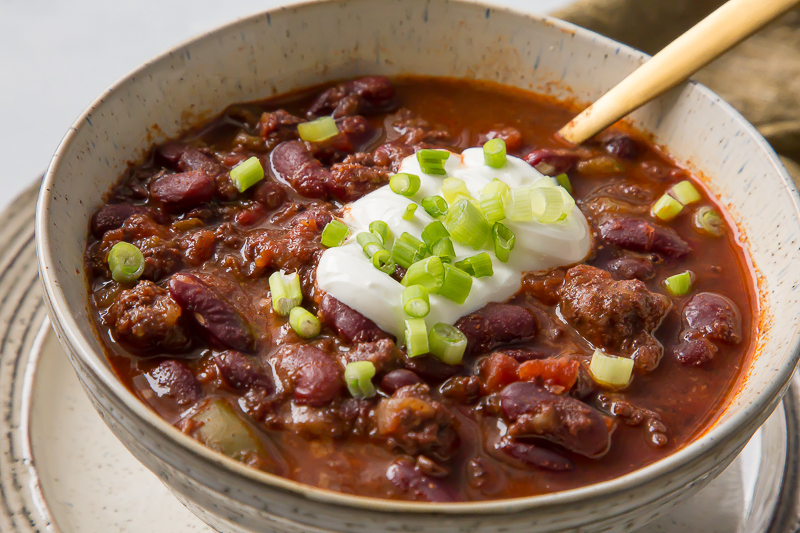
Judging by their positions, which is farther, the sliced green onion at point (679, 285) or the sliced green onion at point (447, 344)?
the sliced green onion at point (679, 285)

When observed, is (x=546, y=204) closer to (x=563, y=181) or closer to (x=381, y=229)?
(x=563, y=181)

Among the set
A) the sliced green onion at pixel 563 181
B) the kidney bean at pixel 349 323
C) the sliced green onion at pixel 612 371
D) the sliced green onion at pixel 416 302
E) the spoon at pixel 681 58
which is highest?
the spoon at pixel 681 58

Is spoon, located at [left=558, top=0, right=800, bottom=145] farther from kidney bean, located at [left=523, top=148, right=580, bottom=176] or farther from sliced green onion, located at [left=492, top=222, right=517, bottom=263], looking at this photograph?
sliced green onion, located at [left=492, top=222, right=517, bottom=263]

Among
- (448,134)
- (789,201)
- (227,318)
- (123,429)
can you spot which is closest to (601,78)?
(448,134)

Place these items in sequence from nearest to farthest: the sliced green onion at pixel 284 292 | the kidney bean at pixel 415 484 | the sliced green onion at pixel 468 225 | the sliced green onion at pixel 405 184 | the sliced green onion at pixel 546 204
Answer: the kidney bean at pixel 415 484
the sliced green onion at pixel 284 292
the sliced green onion at pixel 468 225
the sliced green onion at pixel 546 204
the sliced green onion at pixel 405 184

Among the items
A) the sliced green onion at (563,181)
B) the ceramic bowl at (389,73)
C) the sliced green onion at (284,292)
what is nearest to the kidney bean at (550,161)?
the sliced green onion at (563,181)

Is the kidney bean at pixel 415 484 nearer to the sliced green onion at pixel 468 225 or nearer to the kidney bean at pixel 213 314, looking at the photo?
the kidney bean at pixel 213 314

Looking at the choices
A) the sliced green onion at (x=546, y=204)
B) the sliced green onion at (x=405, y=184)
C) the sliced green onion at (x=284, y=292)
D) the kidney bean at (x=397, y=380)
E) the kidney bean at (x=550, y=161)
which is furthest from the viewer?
the kidney bean at (x=550, y=161)

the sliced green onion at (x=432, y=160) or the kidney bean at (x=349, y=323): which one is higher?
the sliced green onion at (x=432, y=160)
